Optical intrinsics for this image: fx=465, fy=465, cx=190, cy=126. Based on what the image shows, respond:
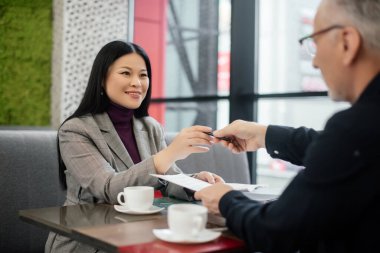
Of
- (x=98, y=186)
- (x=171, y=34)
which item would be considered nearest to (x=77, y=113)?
(x=98, y=186)

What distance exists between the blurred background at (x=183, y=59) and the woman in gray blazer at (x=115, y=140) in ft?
4.95

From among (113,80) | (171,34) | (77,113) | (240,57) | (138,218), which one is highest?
(171,34)

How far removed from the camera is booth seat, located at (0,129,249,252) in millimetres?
2082

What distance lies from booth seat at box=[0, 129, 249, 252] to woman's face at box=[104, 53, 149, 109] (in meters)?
0.48

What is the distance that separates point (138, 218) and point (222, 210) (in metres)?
0.30

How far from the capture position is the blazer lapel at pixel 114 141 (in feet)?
6.19

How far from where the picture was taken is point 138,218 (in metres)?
1.34

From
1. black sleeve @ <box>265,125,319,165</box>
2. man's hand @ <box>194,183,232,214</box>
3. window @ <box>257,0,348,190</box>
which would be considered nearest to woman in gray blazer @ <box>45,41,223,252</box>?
black sleeve @ <box>265,125,319,165</box>

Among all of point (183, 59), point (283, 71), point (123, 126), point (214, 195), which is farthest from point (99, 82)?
point (183, 59)

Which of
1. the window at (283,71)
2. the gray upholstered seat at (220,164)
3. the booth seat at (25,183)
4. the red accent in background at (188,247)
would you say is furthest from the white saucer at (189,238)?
the window at (283,71)

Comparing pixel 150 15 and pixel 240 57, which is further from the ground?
pixel 150 15

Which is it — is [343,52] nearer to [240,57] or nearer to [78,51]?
[240,57]

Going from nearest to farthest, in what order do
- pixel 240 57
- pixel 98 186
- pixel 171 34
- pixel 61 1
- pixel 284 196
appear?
pixel 284 196, pixel 98 186, pixel 240 57, pixel 61 1, pixel 171 34

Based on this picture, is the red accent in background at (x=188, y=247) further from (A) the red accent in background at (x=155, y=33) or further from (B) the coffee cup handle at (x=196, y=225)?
(A) the red accent in background at (x=155, y=33)
